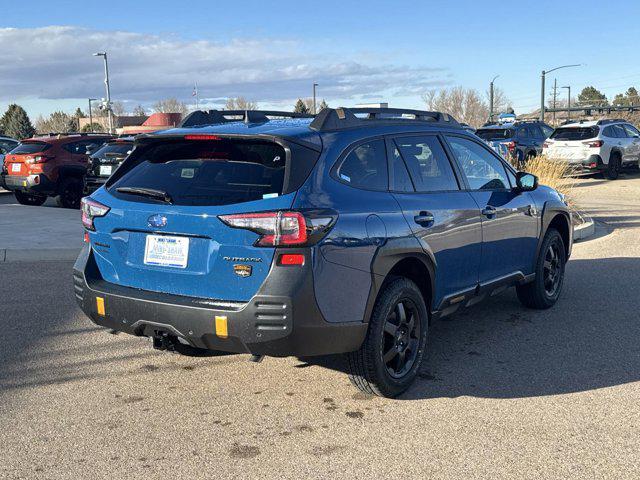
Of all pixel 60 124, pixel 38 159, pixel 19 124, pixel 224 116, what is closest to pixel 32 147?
pixel 38 159

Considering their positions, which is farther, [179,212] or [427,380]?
[427,380]

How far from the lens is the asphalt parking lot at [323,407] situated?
11.7 feet

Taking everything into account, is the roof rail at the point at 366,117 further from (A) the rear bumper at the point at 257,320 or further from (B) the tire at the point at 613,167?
(B) the tire at the point at 613,167

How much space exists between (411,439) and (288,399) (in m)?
0.93

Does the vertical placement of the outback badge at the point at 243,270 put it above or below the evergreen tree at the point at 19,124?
below

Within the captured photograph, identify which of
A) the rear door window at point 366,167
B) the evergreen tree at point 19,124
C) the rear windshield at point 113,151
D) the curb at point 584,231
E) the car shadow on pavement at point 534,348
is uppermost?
the evergreen tree at point 19,124

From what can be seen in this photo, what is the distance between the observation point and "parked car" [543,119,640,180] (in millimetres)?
21141

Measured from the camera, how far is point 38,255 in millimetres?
9086

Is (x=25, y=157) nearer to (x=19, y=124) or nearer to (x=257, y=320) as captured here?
(x=257, y=320)

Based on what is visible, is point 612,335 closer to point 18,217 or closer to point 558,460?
point 558,460

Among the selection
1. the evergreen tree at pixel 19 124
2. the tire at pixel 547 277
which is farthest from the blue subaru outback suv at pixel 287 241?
the evergreen tree at pixel 19 124

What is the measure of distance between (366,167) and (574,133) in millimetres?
19096

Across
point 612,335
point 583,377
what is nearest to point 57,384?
point 583,377

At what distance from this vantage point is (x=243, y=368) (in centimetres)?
503
